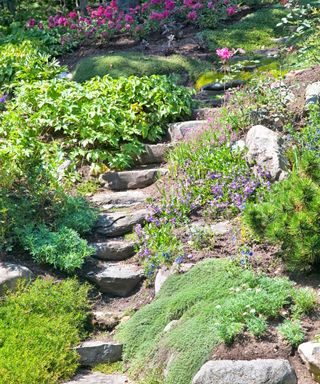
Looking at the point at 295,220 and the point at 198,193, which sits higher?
the point at 295,220

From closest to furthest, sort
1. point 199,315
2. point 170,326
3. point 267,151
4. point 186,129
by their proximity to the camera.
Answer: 1. point 199,315
2. point 170,326
3. point 267,151
4. point 186,129

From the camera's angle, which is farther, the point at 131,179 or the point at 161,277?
the point at 131,179

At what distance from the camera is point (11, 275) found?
651 cm

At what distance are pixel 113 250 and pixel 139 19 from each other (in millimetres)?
7962

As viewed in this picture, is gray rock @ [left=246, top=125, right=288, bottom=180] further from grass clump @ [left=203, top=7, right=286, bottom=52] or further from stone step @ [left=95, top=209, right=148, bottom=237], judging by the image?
grass clump @ [left=203, top=7, right=286, bottom=52]

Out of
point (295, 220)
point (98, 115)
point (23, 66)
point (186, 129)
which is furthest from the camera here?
point (23, 66)

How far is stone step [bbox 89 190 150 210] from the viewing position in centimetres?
801

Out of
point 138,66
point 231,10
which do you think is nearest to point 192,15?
point 231,10

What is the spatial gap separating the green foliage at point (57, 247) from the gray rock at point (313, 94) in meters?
2.97

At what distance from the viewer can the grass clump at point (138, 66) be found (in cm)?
1095

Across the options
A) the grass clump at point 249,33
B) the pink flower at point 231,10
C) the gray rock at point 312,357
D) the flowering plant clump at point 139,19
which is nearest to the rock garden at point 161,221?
the gray rock at point 312,357

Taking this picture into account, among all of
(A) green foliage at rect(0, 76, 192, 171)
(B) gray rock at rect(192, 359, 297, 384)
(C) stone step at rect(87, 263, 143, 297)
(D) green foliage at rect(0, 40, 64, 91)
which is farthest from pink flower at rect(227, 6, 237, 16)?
(B) gray rock at rect(192, 359, 297, 384)

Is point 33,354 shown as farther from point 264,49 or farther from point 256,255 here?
point 264,49

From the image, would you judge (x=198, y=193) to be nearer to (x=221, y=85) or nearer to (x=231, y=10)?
(x=221, y=85)
